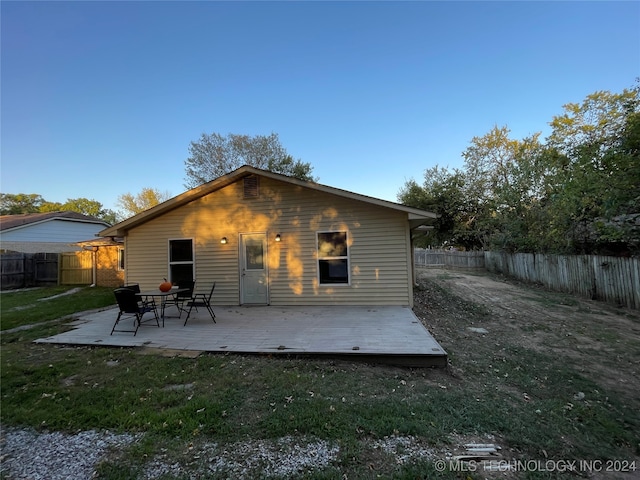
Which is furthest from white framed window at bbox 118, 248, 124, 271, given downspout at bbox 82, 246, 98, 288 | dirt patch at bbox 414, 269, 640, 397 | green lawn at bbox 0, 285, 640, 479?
dirt patch at bbox 414, 269, 640, 397

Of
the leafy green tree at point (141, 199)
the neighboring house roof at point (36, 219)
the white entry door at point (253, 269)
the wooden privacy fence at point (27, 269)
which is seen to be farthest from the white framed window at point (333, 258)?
the leafy green tree at point (141, 199)

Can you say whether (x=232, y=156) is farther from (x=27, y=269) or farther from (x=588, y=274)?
(x=588, y=274)

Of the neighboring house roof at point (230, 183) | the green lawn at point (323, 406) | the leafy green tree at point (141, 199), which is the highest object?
the leafy green tree at point (141, 199)

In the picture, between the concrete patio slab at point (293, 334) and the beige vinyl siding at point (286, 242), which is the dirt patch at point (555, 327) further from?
the beige vinyl siding at point (286, 242)

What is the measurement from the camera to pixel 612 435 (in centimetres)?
261

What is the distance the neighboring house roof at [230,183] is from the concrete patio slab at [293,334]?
2.28 metres

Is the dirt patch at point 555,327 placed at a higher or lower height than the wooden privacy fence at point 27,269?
lower

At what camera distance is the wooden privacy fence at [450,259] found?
19828 millimetres

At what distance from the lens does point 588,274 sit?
31.9 feet

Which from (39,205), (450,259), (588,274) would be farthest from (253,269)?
(39,205)

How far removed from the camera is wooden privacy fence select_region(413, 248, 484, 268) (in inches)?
781

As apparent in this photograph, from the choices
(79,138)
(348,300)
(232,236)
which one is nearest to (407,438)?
(348,300)

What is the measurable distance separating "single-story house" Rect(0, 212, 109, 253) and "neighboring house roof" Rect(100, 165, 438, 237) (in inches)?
449

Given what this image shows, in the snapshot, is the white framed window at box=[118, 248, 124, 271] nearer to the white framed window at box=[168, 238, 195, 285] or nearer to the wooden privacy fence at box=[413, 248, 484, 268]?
the white framed window at box=[168, 238, 195, 285]
